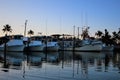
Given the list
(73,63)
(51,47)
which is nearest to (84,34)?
(51,47)

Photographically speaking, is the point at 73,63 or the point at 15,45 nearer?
the point at 73,63

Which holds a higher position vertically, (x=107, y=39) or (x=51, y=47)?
(x=107, y=39)

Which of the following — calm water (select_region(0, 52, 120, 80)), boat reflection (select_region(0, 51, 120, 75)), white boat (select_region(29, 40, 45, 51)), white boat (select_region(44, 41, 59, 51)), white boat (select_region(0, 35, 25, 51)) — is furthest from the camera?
white boat (select_region(44, 41, 59, 51))

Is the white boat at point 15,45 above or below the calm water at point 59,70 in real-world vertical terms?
above

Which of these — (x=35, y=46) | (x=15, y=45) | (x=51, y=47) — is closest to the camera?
(x=15, y=45)

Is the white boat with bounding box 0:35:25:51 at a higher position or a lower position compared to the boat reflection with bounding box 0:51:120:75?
higher

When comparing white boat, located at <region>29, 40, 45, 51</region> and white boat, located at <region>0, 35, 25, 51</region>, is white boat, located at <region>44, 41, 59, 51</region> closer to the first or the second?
white boat, located at <region>29, 40, 45, 51</region>

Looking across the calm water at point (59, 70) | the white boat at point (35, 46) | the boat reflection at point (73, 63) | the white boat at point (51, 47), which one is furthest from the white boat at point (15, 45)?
the calm water at point (59, 70)

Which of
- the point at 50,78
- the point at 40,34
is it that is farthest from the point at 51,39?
the point at 50,78

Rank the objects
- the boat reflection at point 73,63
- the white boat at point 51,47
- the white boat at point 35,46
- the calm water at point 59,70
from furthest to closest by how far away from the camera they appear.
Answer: the white boat at point 51,47
the white boat at point 35,46
the boat reflection at point 73,63
the calm water at point 59,70

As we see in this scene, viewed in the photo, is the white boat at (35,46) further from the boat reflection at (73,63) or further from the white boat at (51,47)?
the boat reflection at (73,63)

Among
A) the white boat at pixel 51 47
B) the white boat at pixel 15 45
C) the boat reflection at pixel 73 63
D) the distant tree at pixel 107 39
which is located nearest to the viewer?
the boat reflection at pixel 73 63

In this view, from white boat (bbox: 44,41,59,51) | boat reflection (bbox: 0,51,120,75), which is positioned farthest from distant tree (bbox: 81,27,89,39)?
boat reflection (bbox: 0,51,120,75)

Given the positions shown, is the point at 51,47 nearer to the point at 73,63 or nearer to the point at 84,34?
the point at 84,34
